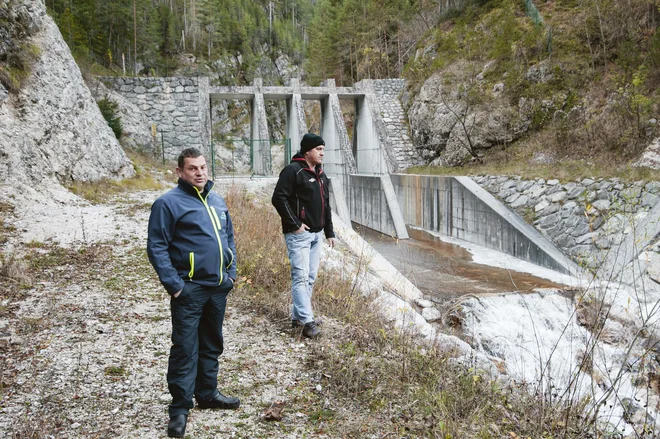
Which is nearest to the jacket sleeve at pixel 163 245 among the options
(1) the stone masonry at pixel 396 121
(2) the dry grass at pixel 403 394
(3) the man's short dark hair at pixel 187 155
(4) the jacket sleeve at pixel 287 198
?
(3) the man's short dark hair at pixel 187 155

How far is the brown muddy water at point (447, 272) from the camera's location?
31.8ft

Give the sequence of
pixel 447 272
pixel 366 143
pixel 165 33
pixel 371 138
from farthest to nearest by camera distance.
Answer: pixel 165 33
pixel 366 143
pixel 371 138
pixel 447 272

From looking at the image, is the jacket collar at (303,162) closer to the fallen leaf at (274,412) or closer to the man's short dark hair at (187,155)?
the man's short dark hair at (187,155)

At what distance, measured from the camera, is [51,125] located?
34.4ft

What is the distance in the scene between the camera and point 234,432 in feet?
9.27

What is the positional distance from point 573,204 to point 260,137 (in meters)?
13.6

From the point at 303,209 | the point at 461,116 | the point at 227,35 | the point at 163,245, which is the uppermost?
the point at 227,35

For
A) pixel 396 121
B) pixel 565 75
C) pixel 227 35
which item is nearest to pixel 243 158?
pixel 396 121

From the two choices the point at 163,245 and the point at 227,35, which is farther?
the point at 227,35

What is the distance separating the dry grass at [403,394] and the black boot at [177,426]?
0.77 metres

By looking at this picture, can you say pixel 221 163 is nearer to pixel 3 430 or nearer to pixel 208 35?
pixel 208 35

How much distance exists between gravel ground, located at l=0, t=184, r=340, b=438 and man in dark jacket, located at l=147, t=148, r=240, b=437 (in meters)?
0.32

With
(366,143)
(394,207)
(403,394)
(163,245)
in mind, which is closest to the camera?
(163,245)

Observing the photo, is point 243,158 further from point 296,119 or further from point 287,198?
point 287,198
